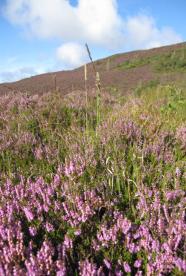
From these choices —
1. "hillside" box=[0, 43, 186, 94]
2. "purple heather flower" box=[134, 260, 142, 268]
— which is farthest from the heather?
"hillside" box=[0, 43, 186, 94]

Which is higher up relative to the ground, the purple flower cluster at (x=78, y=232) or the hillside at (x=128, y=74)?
the hillside at (x=128, y=74)

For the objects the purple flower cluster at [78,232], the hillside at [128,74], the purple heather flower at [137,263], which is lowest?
the purple heather flower at [137,263]

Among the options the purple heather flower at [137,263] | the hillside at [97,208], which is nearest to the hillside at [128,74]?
the hillside at [97,208]

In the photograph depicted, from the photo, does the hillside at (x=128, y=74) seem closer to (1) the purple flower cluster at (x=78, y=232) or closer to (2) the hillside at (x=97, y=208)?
(2) the hillside at (x=97, y=208)

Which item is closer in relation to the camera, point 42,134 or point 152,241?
point 152,241

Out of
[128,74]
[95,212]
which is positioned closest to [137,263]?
[95,212]

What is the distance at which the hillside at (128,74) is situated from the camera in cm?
1165

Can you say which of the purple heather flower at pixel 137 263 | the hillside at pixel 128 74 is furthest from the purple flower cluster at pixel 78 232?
the hillside at pixel 128 74

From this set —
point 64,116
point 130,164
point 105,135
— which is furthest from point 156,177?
point 64,116

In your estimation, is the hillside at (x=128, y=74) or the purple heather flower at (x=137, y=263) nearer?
the purple heather flower at (x=137, y=263)

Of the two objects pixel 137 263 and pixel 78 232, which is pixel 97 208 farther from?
pixel 137 263

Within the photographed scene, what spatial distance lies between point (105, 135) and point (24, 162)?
2.72 ft

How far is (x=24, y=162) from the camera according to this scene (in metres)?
3.75

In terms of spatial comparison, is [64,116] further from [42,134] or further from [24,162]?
[24,162]
